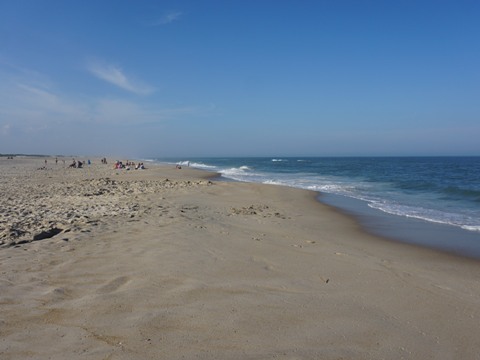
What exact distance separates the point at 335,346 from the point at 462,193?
21435 mm

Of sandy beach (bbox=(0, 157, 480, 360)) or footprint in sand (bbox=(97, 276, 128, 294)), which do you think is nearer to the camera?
sandy beach (bbox=(0, 157, 480, 360))

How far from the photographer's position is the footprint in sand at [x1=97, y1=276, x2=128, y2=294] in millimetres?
4824

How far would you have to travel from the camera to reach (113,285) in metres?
5.02

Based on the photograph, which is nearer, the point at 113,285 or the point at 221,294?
the point at 221,294

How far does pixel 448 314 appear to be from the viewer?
4547 millimetres

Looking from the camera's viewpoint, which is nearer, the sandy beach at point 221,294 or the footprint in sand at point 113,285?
the sandy beach at point 221,294

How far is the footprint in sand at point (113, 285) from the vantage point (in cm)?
482

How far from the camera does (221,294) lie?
486 cm

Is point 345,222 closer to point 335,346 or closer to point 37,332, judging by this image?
point 335,346

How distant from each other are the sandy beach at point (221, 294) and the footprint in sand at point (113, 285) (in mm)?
15

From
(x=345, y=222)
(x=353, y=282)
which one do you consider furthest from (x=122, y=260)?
(x=345, y=222)

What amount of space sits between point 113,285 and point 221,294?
156 cm

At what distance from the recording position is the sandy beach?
11.8ft

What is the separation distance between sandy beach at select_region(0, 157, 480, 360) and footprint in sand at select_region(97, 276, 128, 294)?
0.05 ft
